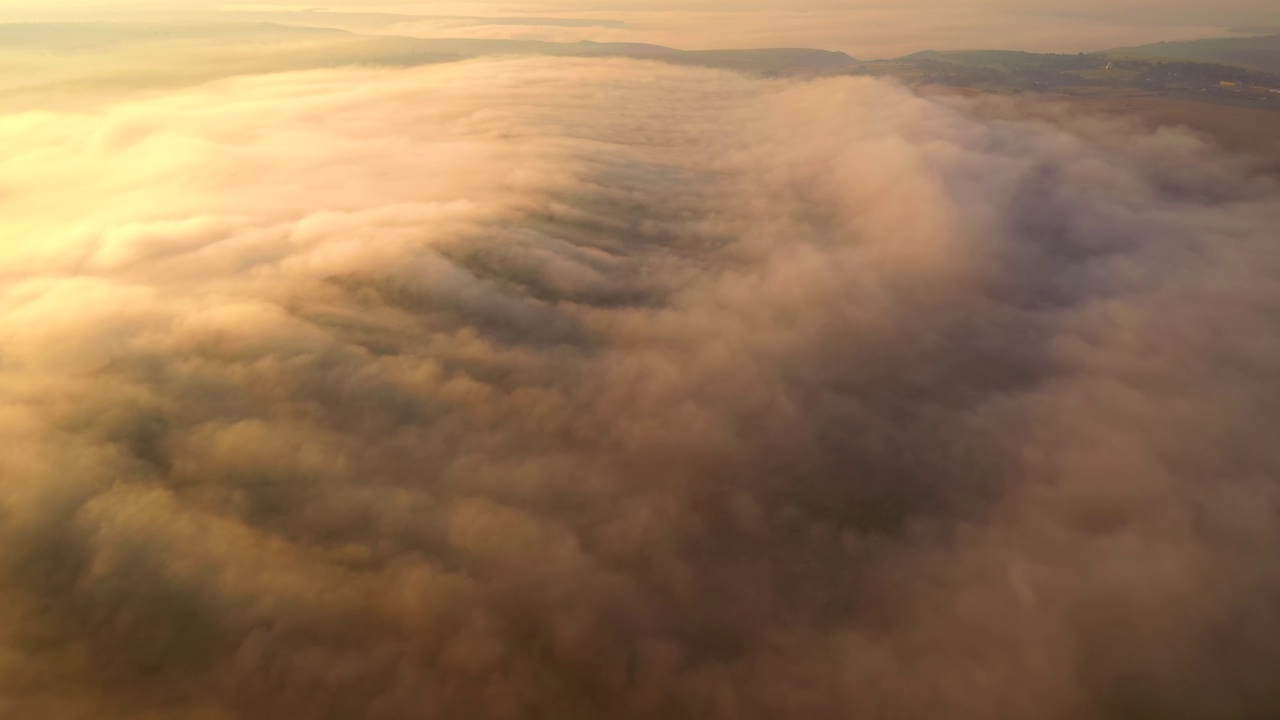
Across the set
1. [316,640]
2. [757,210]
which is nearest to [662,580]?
[316,640]

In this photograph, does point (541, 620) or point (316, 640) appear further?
point (541, 620)

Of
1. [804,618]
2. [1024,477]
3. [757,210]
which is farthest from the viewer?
[757,210]

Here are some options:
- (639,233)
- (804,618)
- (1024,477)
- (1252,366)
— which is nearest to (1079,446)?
(1024,477)

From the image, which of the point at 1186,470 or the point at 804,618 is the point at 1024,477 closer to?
the point at 1186,470

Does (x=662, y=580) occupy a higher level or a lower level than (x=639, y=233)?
lower

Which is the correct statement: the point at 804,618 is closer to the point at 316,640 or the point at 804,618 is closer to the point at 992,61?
the point at 316,640

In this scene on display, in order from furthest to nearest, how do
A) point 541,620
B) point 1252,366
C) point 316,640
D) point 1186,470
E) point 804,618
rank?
point 1252,366, point 1186,470, point 804,618, point 541,620, point 316,640

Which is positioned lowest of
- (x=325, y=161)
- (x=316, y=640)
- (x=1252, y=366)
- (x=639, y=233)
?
(x=316, y=640)
